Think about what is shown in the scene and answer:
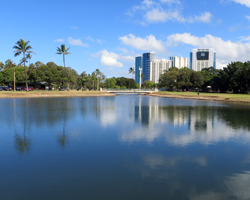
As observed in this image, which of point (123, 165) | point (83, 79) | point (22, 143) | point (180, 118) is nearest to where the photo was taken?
point (123, 165)

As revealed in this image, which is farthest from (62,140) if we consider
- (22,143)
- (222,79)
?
(222,79)

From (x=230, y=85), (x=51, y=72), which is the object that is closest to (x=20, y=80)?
(x=51, y=72)

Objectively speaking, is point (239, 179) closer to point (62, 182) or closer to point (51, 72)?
point (62, 182)

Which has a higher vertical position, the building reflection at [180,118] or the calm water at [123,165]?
the building reflection at [180,118]

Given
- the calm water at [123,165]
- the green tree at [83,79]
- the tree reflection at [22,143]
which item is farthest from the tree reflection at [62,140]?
the green tree at [83,79]

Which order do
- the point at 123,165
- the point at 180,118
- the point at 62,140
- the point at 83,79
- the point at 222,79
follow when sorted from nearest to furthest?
the point at 123,165
the point at 62,140
the point at 180,118
the point at 222,79
the point at 83,79

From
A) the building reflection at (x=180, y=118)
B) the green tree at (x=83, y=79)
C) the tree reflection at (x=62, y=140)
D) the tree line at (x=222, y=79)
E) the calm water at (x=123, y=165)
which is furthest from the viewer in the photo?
the green tree at (x=83, y=79)

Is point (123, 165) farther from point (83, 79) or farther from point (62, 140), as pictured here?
point (83, 79)

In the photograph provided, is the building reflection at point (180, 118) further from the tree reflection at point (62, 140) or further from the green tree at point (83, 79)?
the green tree at point (83, 79)

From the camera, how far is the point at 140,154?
10969 mm

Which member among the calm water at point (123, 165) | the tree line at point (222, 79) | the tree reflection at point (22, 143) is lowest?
the calm water at point (123, 165)

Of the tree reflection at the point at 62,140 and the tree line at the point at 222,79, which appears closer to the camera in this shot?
the tree reflection at the point at 62,140

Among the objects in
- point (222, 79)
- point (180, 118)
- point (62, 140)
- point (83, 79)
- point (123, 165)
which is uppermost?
point (83, 79)

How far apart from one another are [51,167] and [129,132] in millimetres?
7660
